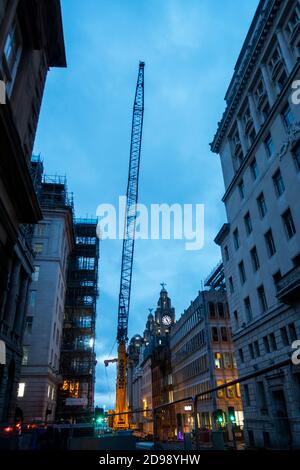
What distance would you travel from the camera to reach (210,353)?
56.2m

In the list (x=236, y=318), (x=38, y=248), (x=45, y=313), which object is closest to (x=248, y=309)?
(x=236, y=318)

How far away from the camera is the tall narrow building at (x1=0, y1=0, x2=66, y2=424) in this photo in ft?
60.2

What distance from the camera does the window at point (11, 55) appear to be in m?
20.4

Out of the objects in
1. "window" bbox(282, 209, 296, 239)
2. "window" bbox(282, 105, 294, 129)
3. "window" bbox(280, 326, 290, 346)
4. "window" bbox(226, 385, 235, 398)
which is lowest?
"window" bbox(226, 385, 235, 398)

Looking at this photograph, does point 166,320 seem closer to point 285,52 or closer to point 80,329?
point 80,329

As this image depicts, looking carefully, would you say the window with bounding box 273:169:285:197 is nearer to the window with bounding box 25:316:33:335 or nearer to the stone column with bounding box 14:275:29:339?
the stone column with bounding box 14:275:29:339

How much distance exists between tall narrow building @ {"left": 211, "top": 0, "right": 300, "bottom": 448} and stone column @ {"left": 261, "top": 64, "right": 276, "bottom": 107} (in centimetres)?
9

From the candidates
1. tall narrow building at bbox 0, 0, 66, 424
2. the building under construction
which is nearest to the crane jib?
the building under construction

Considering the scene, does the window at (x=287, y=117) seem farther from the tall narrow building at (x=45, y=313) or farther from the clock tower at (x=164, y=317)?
the clock tower at (x=164, y=317)

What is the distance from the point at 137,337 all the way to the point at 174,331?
11976 centimetres

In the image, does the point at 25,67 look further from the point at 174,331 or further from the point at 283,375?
the point at 174,331

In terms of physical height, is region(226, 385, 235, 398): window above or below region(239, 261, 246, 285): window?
below

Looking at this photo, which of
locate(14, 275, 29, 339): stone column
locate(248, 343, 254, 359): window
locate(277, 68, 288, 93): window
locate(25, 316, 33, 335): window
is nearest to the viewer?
locate(14, 275, 29, 339): stone column
